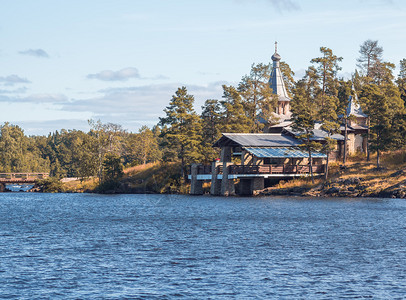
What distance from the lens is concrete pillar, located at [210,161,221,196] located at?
89500 mm

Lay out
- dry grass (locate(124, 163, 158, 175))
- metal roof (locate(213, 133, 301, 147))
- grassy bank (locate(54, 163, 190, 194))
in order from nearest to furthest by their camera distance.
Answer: metal roof (locate(213, 133, 301, 147))
grassy bank (locate(54, 163, 190, 194))
dry grass (locate(124, 163, 158, 175))

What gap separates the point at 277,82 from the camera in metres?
114

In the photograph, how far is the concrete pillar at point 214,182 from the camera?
294ft

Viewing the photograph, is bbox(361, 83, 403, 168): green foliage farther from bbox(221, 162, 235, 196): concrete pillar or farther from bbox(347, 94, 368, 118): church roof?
bbox(221, 162, 235, 196): concrete pillar

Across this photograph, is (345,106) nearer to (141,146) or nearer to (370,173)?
(370,173)

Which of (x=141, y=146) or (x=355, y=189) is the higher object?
(x=141, y=146)

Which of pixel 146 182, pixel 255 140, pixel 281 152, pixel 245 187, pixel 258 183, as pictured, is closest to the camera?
pixel 258 183

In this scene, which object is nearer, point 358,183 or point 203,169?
point 358,183

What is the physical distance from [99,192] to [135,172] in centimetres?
803

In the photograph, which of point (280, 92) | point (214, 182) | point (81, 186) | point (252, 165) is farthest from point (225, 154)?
point (81, 186)

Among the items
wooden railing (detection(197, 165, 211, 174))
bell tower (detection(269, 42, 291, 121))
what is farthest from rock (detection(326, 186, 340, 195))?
bell tower (detection(269, 42, 291, 121))

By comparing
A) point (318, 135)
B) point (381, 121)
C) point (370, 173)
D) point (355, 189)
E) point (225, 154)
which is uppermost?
point (381, 121)

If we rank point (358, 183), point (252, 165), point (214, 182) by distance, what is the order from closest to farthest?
point (358, 183), point (252, 165), point (214, 182)

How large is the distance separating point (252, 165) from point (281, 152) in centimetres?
533
